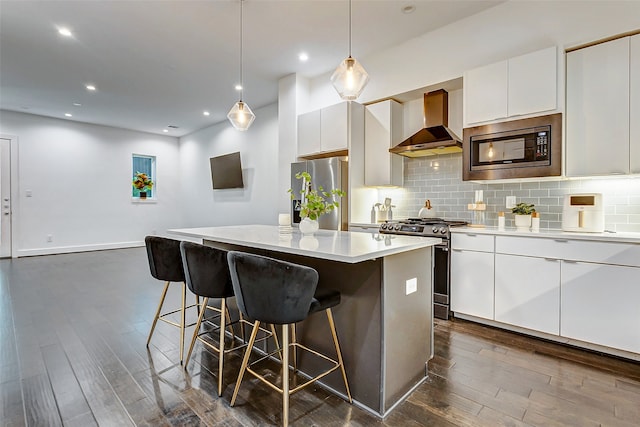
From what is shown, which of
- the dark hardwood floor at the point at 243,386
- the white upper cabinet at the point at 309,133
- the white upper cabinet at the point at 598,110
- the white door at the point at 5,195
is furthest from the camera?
the white door at the point at 5,195

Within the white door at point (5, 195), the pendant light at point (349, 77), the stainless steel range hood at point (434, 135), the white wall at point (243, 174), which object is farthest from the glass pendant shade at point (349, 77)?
the white door at point (5, 195)

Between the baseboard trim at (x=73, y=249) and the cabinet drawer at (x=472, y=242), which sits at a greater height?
the cabinet drawer at (x=472, y=242)

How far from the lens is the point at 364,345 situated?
1819 millimetres

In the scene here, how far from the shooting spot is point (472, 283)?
3000mm

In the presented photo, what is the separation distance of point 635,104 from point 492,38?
1.33 m

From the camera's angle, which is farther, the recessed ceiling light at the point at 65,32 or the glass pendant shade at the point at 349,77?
the recessed ceiling light at the point at 65,32

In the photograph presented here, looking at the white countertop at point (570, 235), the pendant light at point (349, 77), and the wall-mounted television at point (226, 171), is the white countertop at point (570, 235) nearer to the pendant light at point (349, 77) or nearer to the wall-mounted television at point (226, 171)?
the pendant light at point (349, 77)

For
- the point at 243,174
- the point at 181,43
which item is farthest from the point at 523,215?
the point at 243,174

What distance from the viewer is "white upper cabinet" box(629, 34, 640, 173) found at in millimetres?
2434

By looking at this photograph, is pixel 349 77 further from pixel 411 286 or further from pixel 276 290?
pixel 276 290

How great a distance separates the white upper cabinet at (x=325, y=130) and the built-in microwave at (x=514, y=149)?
1405 mm

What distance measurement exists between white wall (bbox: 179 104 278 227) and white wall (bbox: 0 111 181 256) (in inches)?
27.7

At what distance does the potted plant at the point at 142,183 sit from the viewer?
8.01m

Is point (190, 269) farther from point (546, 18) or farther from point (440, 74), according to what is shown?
point (546, 18)
